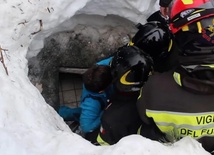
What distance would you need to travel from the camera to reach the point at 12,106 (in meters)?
2.27

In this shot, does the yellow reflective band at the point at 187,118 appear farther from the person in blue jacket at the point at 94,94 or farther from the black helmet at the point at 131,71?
the person in blue jacket at the point at 94,94

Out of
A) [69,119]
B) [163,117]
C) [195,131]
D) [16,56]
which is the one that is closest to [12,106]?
[16,56]

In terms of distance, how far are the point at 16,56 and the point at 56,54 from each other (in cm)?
118

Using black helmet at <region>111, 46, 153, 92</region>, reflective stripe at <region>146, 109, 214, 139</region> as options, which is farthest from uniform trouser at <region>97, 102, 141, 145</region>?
reflective stripe at <region>146, 109, 214, 139</region>

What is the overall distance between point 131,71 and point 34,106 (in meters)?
0.75

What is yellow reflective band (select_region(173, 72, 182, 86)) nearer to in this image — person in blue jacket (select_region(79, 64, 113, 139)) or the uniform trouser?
the uniform trouser

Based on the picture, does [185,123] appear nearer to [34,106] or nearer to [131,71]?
[131,71]

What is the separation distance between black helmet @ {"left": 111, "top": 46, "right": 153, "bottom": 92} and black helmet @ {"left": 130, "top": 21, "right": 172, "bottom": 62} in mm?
294

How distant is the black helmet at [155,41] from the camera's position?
3191 mm

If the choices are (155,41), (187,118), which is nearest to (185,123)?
(187,118)

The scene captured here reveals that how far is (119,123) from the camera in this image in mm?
2844

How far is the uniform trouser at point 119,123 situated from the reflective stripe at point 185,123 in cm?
49

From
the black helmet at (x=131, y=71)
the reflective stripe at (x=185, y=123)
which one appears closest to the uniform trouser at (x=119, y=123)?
the black helmet at (x=131, y=71)

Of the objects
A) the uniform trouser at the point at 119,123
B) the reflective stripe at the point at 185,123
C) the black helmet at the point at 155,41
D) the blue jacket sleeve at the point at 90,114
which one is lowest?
the blue jacket sleeve at the point at 90,114
